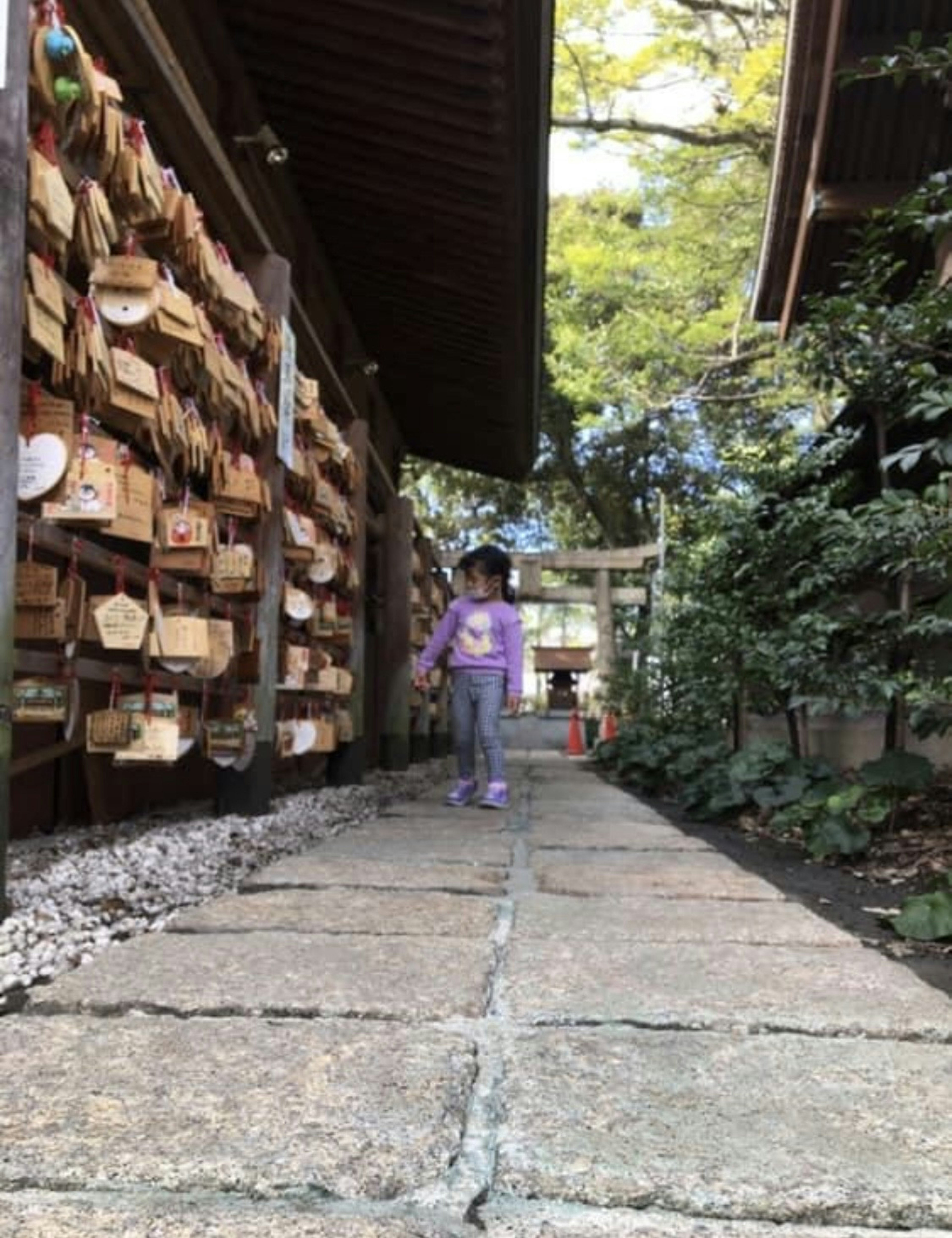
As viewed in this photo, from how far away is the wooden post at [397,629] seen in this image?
296 inches

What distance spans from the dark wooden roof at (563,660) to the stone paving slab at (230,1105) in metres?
22.8

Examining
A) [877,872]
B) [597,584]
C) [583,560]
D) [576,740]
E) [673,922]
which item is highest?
[583,560]

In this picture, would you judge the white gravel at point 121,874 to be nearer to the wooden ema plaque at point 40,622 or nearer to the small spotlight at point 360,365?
the wooden ema plaque at point 40,622

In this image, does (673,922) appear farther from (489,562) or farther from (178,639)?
(489,562)

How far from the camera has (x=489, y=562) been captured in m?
5.53

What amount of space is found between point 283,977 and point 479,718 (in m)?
3.65

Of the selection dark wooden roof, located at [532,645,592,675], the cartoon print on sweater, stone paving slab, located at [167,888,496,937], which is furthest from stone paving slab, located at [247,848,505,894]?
dark wooden roof, located at [532,645,592,675]

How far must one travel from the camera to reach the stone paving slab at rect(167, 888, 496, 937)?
2.19 meters

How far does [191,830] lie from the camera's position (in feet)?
11.1

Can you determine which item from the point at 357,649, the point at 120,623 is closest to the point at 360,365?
the point at 357,649

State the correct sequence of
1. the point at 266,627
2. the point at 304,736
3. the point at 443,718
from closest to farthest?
the point at 266,627 < the point at 304,736 < the point at 443,718

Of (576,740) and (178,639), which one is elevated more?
(178,639)

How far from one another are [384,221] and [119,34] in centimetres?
297

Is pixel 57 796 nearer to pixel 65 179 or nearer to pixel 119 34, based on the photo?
pixel 65 179
